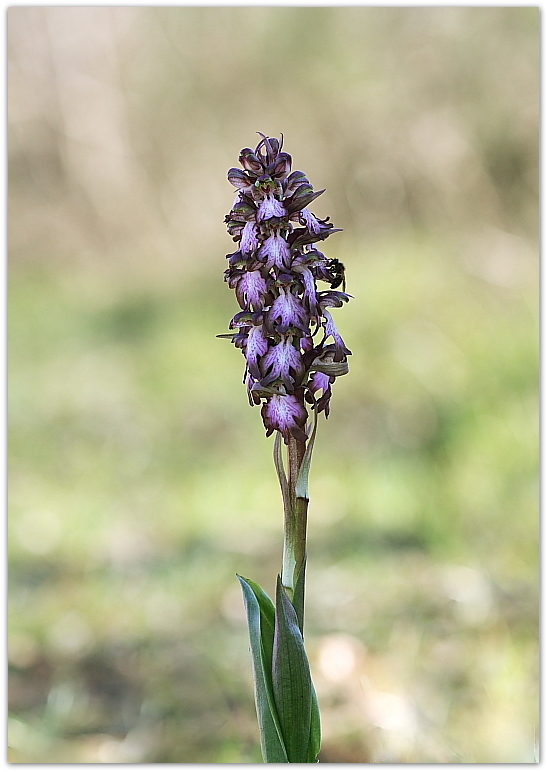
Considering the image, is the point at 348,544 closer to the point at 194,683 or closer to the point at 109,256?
the point at 194,683

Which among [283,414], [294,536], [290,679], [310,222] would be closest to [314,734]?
[290,679]

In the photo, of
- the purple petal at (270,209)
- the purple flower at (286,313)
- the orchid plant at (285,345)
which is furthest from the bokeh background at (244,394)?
the purple petal at (270,209)

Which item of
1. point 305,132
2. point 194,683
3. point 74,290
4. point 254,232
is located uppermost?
point 305,132

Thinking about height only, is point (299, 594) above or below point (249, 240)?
below

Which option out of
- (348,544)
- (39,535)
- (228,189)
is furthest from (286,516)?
(228,189)

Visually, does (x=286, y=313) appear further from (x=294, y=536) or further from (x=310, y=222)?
(x=294, y=536)

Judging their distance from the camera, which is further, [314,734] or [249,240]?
[314,734]

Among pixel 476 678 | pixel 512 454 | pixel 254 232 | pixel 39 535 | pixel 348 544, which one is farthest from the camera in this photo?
pixel 512 454
